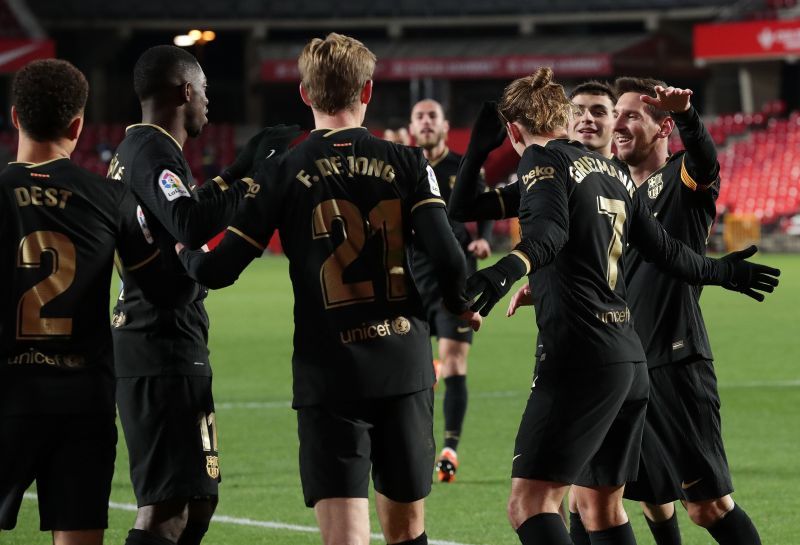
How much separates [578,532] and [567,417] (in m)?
1.39

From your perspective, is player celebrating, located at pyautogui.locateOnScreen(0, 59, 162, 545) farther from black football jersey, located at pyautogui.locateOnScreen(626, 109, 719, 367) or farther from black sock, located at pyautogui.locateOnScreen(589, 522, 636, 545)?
black football jersey, located at pyautogui.locateOnScreen(626, 109, 719, 367)

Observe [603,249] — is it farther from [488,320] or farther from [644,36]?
[644,36]

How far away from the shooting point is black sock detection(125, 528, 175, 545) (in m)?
5.09

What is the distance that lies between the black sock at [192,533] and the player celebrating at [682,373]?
1.77 meters

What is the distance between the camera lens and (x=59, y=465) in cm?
459

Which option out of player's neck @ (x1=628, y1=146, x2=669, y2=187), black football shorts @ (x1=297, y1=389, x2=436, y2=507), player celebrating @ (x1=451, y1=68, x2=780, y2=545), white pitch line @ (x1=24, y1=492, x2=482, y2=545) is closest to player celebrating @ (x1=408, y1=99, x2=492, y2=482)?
white pitch line @ (x1=24, y1=492, x2=482, y2=545)

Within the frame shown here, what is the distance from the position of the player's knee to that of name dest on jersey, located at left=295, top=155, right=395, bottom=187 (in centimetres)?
209

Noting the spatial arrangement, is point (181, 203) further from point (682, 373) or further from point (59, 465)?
point (682, 373)

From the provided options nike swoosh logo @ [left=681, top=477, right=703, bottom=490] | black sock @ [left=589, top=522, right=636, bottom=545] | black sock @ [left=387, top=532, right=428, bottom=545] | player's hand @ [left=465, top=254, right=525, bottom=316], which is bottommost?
black sock @ [left=589, top=522, right=636, bottom=545]

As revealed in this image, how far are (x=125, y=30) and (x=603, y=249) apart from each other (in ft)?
156

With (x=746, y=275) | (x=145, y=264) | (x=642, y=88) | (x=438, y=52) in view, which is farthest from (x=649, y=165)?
(x=438, y=52)

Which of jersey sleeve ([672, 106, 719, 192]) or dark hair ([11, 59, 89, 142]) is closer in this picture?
dark hair ([11, 59, 89, 142])

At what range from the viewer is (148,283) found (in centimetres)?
494

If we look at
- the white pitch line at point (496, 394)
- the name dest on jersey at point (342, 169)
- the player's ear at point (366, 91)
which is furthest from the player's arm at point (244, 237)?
the white pitch line at point (496, 394)
